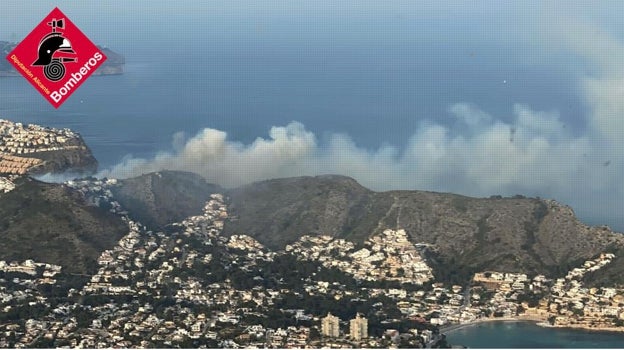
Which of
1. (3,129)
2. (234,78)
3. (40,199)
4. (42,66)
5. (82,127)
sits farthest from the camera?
(234,78)

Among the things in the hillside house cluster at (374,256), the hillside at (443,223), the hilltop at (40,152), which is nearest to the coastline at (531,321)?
the hillside at (443,223)

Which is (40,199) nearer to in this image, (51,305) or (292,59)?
(51,305)

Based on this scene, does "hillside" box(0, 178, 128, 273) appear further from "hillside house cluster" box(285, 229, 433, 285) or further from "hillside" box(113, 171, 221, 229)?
"hillside house cluster" box(285, 229, 433, 285)

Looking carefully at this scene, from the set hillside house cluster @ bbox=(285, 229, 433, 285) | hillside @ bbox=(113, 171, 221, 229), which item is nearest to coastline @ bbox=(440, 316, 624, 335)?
hillside house cluster @ bbox=(285, 229, 433, 285)

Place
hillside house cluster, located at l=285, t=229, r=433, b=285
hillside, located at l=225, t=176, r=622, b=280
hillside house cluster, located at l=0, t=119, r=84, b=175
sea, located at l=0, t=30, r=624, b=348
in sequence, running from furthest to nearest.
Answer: sea, located at l=0, t=30, r=624, b=348 < hillside house cluster, located at l=0, t=119, r=84, b=175 < hillside, located at l=225, t=176, r=622, b=280 < hillside house cluster, located at l=285, t=229, r=433, b=285

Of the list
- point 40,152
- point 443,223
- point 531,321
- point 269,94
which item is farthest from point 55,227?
point 269,94

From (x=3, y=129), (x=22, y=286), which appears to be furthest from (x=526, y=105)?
(x=22, y=286)

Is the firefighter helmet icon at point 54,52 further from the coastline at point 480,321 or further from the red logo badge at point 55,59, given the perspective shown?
the coastline at point 480,321
